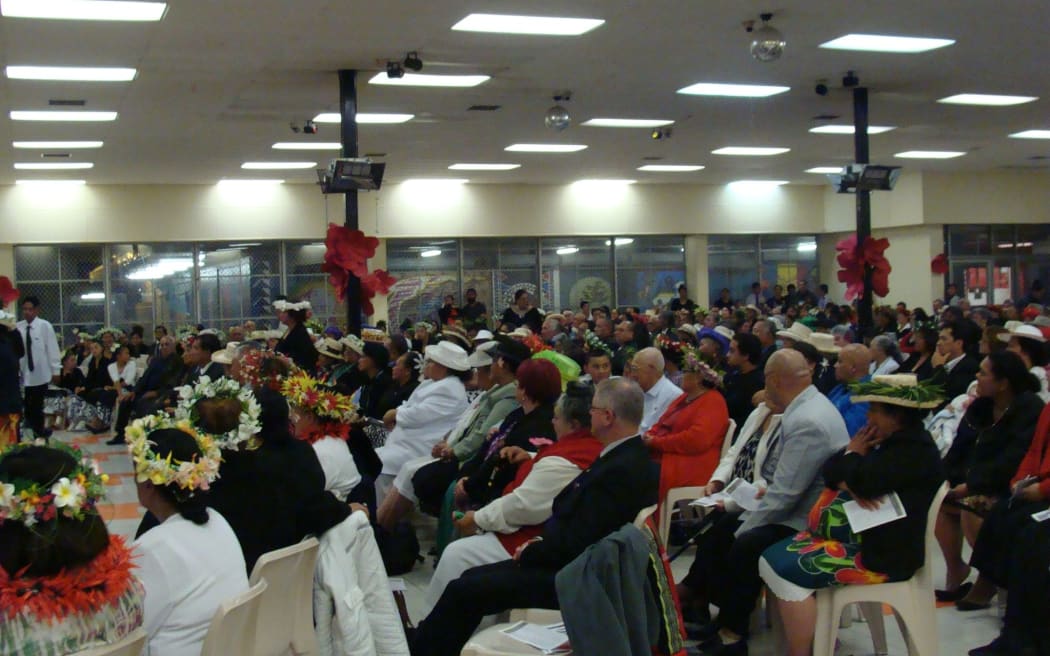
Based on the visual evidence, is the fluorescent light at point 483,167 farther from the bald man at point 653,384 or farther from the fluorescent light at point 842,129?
the bald man at point 653,384

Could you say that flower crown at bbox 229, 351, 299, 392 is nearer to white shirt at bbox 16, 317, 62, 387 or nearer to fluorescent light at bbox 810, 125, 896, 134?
white shirt at bbox 16, 317, 62, 387

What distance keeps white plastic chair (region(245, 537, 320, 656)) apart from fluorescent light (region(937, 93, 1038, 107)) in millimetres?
10854

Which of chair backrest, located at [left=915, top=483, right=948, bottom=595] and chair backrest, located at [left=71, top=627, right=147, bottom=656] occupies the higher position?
chair backrest, located at [left=71, top=627, right=147, bottom=656]

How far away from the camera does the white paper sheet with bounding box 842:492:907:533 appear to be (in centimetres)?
430

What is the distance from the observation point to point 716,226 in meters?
22.3

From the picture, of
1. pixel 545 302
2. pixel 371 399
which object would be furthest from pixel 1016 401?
pixel 545 302

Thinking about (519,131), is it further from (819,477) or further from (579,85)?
(819,477)

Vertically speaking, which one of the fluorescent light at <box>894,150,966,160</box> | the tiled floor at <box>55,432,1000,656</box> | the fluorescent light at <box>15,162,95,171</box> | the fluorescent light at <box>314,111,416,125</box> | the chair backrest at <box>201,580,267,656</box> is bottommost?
the tiled floor at <box>55,432,1000,656</box>

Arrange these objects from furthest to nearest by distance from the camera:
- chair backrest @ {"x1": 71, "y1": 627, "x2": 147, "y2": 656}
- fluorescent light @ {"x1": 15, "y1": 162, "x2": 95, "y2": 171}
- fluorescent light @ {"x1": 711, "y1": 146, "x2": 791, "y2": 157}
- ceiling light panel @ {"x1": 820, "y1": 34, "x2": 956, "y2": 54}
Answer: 1. fluorescent light @ {"x1": 711, "y1": 146, "x2": 791, "y2": 157}
2. fluorescent light @ {"x1": 15, "y1": 162, "x2": 95, "y2": 171}
3. ceiling light panel @ {"x1": 820, "y1": 34, "x2": 956, "y2": 54}
4. chair backrest @ {"x1": 71, "y1": 627, "x2": 147, "y2": 656}

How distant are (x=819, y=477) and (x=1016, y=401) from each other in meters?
1.10

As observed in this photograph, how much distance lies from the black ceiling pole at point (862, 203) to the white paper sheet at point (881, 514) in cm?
795

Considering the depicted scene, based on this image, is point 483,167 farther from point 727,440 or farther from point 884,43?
point 727,440

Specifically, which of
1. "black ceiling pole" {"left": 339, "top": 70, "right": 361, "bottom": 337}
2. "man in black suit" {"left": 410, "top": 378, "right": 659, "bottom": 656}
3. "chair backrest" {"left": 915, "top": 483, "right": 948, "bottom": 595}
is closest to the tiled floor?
"chair backrest" {"left": 915, "top": 483, "right": 948, "bottom": 595}

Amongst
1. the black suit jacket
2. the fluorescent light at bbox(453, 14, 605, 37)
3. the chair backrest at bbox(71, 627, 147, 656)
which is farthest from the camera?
the fluorescent light at bbox(453, 14, 605, 37)
